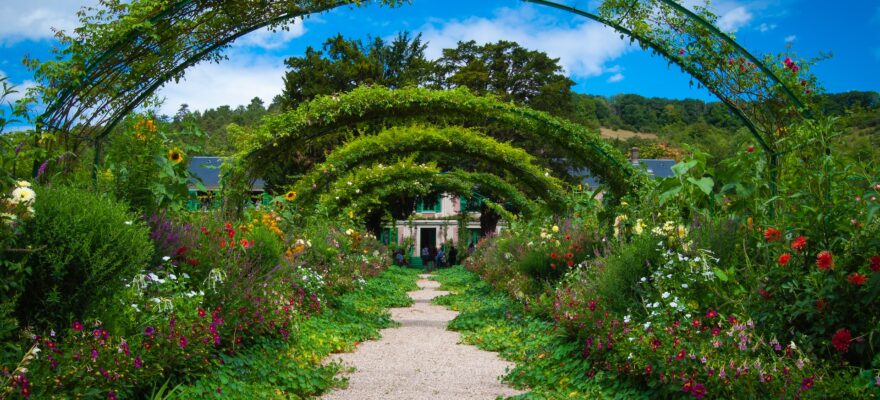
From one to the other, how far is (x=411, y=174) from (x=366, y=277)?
261cm

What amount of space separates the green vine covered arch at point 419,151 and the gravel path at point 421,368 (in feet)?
12.4

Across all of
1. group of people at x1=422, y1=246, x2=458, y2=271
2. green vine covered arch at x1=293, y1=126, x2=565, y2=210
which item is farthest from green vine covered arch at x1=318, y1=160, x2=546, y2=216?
group of people at x1=422, y1=246, x2=458, y2=271

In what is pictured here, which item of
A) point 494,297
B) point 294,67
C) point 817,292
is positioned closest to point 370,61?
point 294,67

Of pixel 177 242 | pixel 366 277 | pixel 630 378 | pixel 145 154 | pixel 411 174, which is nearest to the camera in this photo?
pixel 630 378

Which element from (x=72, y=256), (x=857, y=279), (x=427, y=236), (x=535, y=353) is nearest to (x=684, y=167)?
(x=535, y=353)

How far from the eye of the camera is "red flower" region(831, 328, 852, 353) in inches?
116

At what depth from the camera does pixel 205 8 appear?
604 cm

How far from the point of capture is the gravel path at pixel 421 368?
455 centimetres

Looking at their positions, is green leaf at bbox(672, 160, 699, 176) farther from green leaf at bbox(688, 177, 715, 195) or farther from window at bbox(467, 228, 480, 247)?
window at bbox(467, 228, 480, 247)

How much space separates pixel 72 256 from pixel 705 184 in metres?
4.75

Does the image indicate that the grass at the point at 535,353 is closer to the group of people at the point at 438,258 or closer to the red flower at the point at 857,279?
the red flower at the point at 857,279

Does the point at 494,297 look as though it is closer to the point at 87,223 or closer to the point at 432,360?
the point at 432,360

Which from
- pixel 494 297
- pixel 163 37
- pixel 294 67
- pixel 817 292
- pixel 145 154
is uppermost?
pixel 294 67

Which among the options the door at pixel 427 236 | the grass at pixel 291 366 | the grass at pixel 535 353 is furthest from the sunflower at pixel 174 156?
the door at pixel 427 236
